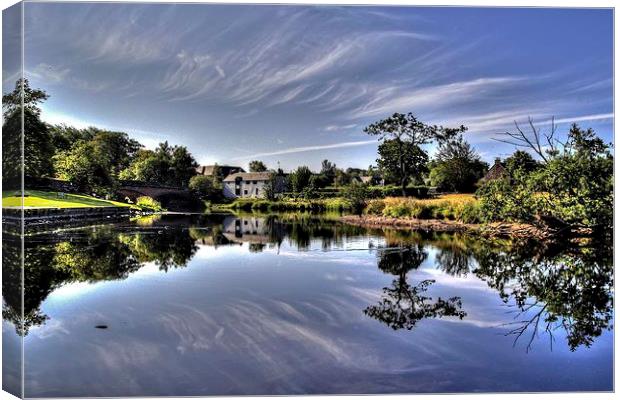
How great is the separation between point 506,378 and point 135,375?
2.80 metres

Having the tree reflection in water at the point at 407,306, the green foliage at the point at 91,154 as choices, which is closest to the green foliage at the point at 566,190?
the tree reflection in water at the point at 407,306

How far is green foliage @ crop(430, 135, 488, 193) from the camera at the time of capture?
919cm

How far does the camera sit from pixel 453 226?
14445 mm

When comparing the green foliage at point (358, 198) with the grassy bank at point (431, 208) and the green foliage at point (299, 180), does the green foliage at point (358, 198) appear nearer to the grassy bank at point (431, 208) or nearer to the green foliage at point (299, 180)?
the grassy bank at point (431, 208)

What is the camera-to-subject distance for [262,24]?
576 centimetres

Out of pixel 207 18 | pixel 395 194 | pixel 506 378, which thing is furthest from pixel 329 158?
pixel 395 194

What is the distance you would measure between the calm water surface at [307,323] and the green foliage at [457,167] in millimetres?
2148

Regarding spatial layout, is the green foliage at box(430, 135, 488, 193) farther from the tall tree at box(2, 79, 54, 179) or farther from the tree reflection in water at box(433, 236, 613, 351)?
the tall tree at box(2, 79, 54, 179)

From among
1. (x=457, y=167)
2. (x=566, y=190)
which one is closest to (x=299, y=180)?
(x=457, y=167)

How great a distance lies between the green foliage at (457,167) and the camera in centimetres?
919

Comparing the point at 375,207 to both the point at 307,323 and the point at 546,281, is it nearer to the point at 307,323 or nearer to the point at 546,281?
the point at 546,281

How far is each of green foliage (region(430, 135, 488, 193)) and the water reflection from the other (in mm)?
1613

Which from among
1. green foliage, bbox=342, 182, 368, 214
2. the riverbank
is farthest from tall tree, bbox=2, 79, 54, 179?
green foliage, bbox=342, 182, 368, 214

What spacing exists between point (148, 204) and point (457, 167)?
10731mm
